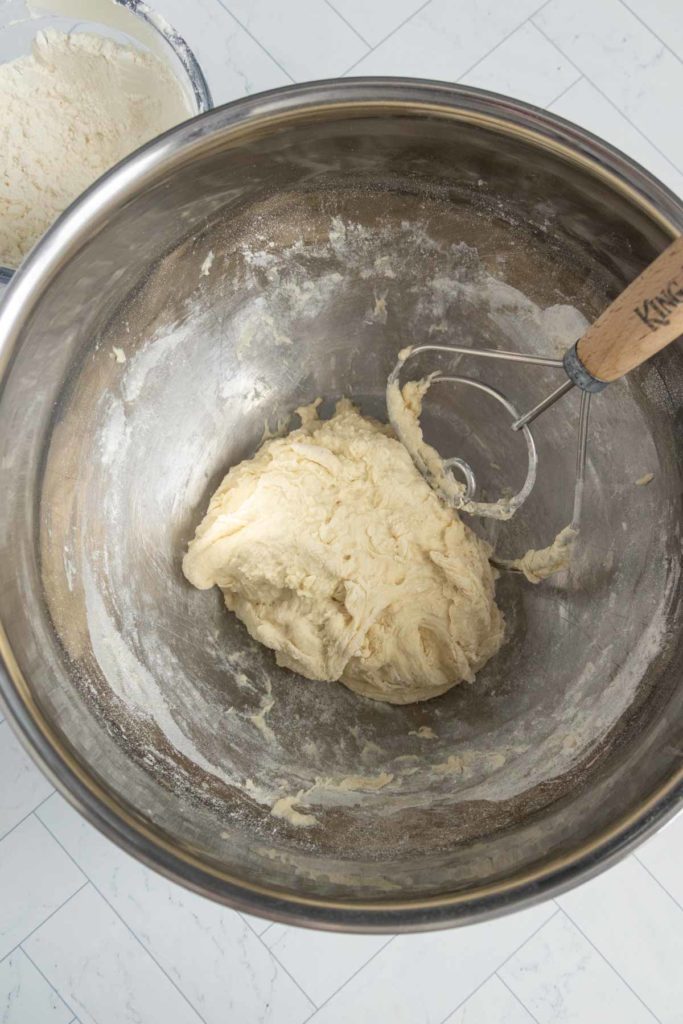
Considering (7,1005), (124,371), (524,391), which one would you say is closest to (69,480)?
(124,371)

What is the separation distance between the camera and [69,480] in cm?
119

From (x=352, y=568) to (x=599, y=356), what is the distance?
1.78ft

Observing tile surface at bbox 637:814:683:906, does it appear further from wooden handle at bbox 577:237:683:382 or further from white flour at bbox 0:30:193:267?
white flour at bbox 0:30:193:267

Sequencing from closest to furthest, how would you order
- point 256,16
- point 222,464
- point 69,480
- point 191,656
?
point 69,480 → point 191,656 → point 222,464 → point 256,16

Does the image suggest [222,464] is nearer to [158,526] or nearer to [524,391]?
[158,526]

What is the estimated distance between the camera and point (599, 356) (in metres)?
0.96

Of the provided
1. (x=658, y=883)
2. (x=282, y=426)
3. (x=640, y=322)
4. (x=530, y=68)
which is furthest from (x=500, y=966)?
(x=530, y=68)

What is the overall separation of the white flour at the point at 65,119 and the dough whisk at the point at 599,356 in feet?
2.21

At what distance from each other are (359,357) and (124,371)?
42 centimetres

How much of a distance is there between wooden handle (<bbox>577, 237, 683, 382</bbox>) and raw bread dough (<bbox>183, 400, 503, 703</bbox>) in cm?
46

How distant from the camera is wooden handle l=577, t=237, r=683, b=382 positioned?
86 centimetres

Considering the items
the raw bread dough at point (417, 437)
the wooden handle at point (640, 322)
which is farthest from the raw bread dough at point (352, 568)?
the wooden handle at point (640, 322)

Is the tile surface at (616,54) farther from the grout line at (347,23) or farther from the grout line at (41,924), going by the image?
the grout line at (41,924)

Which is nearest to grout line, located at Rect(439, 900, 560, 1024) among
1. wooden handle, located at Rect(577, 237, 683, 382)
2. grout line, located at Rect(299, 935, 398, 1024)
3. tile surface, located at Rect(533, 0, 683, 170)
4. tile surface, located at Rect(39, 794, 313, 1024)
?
grout line, located at Rect(299, 935, 398, 1024)
